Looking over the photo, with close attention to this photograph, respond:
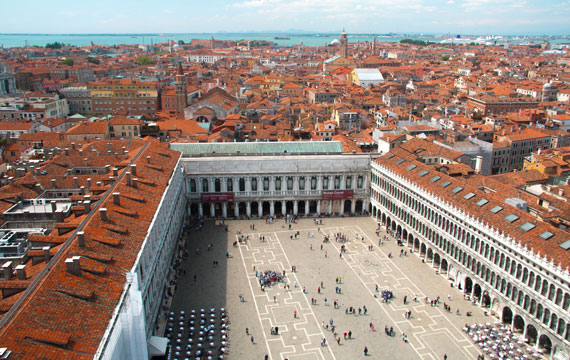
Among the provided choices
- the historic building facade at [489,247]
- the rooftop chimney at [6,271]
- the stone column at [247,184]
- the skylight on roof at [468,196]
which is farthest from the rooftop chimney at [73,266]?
the stone column at [247,184]

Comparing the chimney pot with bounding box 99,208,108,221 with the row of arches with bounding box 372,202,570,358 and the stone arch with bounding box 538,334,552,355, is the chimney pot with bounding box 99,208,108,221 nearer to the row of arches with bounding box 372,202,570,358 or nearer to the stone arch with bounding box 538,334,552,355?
the row of arches with bounding box 372,202,570,358

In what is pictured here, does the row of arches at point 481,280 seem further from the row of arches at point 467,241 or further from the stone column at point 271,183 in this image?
the stone column at point 271,183

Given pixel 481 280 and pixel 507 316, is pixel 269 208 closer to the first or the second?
pixel 481 280

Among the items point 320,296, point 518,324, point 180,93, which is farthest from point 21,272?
point 180,93

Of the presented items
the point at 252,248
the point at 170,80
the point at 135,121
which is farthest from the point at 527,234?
the point at 170,80

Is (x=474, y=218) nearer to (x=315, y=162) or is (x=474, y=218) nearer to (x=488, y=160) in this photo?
(x=315, y=162)

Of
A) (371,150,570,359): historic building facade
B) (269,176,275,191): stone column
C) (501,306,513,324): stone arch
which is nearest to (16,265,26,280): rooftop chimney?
(371,150,570,359): historic building facade
